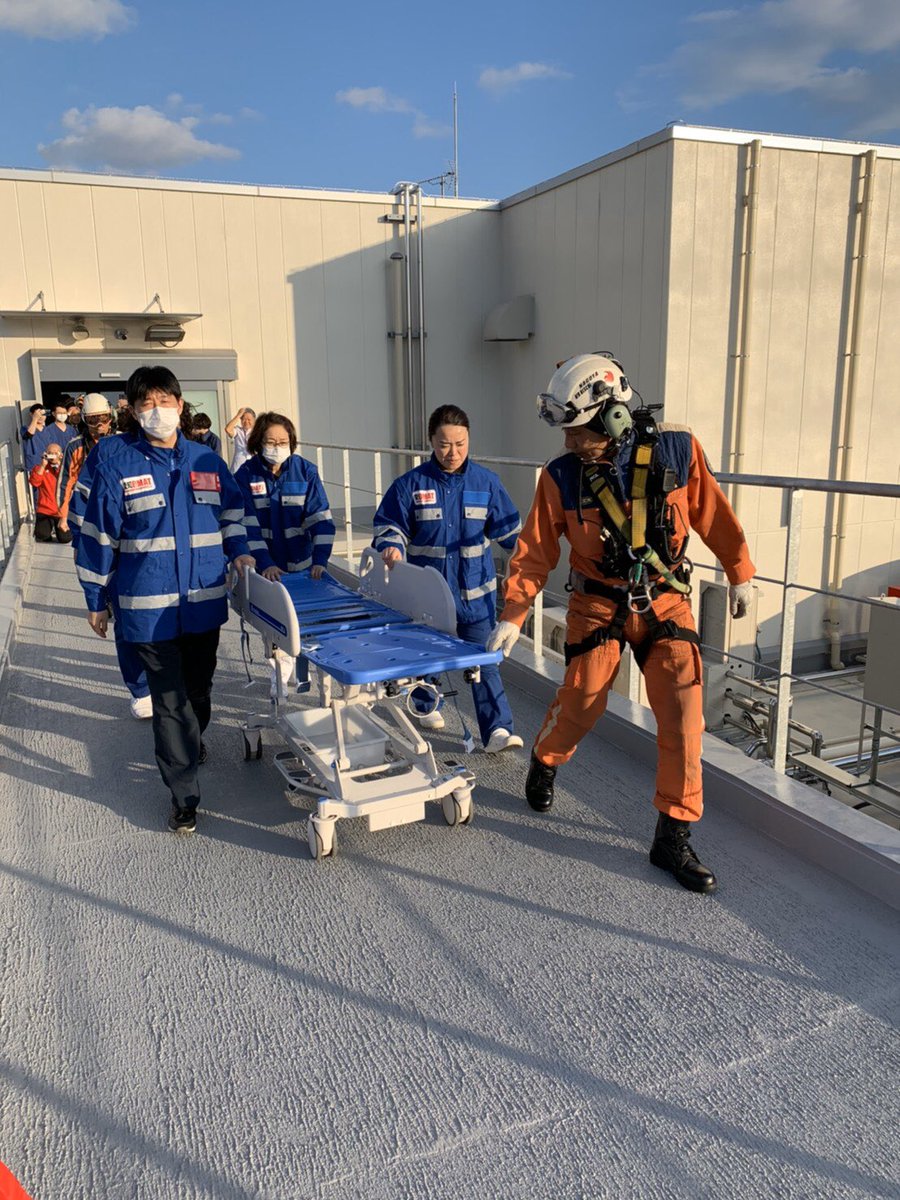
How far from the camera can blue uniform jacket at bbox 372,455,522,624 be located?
381 cm

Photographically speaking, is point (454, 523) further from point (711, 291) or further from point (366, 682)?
point (711, 291)

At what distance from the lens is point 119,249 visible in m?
11.2

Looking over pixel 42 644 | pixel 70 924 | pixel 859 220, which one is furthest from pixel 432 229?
pixel 70 924

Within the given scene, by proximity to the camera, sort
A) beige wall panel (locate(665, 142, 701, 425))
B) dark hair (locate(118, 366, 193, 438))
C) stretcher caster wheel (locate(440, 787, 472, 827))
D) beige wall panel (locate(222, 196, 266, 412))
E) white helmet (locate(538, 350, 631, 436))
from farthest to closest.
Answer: beige wall panel (locate(222, 196, 266, 412))
beige wall panel (locate(665, 142, 701, 425))
stretcher caster wheel (locate(440, 787, 472, 827))
dark hair (locate(118, 366, 193, 438))
white helmet (locate(538, 350, 631, 436))

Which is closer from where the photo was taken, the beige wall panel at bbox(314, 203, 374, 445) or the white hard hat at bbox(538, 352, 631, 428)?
the white hard hat at bbox(538, 352, 631, 428)

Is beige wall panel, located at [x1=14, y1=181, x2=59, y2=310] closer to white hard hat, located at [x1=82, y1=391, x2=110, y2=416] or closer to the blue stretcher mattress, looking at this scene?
white hard hat, located at [x1=82, y1=391, x2=110, y2=416]

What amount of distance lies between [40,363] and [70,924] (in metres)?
10.1

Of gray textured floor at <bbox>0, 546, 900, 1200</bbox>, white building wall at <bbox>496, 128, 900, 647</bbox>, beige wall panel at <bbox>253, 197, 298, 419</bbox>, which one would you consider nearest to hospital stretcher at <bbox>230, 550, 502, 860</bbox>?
gray textured floor at <bbox>0, 546, 900, 1200</bbox>

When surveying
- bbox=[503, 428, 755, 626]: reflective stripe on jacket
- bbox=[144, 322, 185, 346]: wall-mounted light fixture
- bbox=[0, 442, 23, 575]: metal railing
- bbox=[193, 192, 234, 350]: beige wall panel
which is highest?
bbox=[193, 192, 234, 350]: beige wall panel

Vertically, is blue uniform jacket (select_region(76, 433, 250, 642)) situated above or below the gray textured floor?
above

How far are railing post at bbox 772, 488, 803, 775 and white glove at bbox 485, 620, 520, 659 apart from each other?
2.99ft

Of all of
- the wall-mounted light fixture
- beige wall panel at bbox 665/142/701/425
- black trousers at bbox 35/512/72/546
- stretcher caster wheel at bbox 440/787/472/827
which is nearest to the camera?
stretcher caster wheel at bbox 440/787/472/827

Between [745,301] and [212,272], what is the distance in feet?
22.1

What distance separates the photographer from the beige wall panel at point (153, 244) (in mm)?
11250
